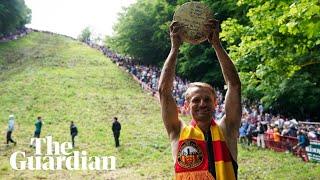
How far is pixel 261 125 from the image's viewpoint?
65.5ft

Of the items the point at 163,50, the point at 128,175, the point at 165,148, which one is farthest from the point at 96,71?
the point at 128,175

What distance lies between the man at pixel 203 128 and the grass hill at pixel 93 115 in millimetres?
9982

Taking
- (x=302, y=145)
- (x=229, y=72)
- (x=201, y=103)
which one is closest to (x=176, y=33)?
(x=229, y=72)

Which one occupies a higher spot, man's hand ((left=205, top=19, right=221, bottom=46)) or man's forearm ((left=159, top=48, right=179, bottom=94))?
man's hand ((left=205, top=19, right=221, bottom=46))

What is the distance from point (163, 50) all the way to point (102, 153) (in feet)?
97.4

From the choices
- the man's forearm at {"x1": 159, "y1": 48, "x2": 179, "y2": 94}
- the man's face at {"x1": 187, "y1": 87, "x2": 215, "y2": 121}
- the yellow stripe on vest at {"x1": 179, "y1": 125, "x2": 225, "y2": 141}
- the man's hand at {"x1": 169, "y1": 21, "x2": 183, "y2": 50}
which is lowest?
the yellow stripe on vest at {"x1": 179, "y1": 125, "x2": 225, "y2": 141}

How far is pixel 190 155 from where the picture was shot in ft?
12.0

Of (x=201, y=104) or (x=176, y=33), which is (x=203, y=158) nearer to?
(x=201, y=104)

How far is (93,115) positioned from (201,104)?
24.9m

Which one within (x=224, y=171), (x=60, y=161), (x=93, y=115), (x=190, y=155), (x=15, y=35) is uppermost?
(x=15, y=35)

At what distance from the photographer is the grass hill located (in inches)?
624

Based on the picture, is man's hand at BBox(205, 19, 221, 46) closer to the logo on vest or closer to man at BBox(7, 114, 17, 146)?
the logo on vest

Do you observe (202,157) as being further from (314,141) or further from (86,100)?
(86,100)

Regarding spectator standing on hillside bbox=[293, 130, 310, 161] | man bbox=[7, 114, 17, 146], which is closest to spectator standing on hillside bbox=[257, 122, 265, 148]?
spectator standing on hillside bbox=[293, 130, 310, 161]
